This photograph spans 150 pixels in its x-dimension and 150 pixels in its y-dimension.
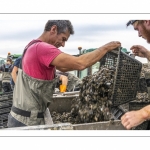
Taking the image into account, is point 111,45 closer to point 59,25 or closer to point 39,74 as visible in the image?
point 59,25

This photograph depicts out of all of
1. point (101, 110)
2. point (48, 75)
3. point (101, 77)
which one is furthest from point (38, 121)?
point (101, 77)

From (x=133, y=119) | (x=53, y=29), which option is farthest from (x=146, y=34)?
(x=133, y=119)

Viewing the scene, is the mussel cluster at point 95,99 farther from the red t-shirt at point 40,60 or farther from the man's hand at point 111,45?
the red t-shirt at point 40,60

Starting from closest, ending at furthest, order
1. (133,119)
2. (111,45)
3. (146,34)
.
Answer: (133,119), (111,45), (146,34)

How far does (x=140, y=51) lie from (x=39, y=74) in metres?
1.55

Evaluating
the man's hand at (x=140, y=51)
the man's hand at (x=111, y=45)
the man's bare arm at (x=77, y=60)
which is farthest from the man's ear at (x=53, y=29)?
the man's hand at (x=140, y=51)

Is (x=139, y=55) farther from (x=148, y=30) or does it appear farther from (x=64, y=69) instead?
(x=64, y=69)

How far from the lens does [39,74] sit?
2.62 metres

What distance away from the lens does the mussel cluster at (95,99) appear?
2.93 metres

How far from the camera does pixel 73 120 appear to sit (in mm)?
3334

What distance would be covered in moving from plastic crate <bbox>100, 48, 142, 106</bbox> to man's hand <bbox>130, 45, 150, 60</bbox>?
67cm

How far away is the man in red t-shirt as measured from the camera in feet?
8.33

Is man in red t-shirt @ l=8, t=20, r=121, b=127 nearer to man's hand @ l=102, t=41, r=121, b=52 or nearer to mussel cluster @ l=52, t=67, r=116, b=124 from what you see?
man's hand @ l=102, t=41, r=121, b=52

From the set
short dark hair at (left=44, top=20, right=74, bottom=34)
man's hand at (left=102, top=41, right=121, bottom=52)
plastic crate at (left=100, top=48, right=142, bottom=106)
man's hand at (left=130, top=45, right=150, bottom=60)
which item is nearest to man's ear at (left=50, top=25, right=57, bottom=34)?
short dark hair at (left=44, top=20, right=74, bottom=34)
